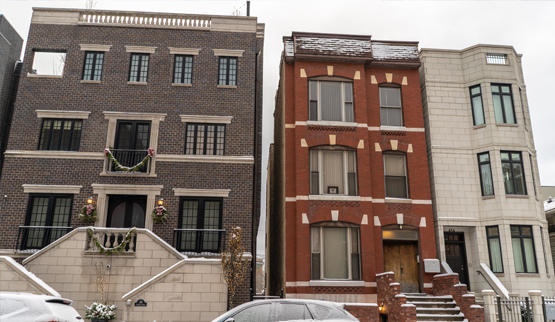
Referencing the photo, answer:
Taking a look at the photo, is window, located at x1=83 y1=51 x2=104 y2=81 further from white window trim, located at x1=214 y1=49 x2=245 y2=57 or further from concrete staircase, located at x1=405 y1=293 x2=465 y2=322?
concrete staircase, located at x1=405 y1=293 x2=465 y2=322

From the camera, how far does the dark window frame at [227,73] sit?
21.7m

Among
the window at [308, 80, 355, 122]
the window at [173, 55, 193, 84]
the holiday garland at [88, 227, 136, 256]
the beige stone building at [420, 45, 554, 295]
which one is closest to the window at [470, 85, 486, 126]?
the beige stone building at [420, 45, 554, 295]

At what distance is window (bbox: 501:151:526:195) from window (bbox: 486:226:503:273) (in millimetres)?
1967

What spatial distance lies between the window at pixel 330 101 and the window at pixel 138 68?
8.08m

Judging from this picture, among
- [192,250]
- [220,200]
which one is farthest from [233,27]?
[192,250]

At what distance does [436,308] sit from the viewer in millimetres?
17578

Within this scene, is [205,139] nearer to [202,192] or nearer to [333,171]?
[202,192]

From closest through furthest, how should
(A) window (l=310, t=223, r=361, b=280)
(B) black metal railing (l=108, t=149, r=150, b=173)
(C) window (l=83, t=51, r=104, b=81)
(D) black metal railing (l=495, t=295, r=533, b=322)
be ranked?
(D) black metal railing (l=495, t=295, r=533, b=322), (A) window (l=310, t=223, r=361, b=280), (B) black metal railing (l=108, t=149, r=150, b=173), (C) window (l=83, t=51, r=104, b=81)

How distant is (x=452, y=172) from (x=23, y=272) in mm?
18539

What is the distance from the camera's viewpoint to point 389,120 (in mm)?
21734

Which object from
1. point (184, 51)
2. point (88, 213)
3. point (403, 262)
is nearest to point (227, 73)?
point (184, 51)

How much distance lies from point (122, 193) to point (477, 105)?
17.5 metres

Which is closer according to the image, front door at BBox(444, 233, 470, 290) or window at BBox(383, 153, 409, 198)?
front door at BBox(444, 233, 470, 290)

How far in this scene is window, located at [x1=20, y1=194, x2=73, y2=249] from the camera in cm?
1905
